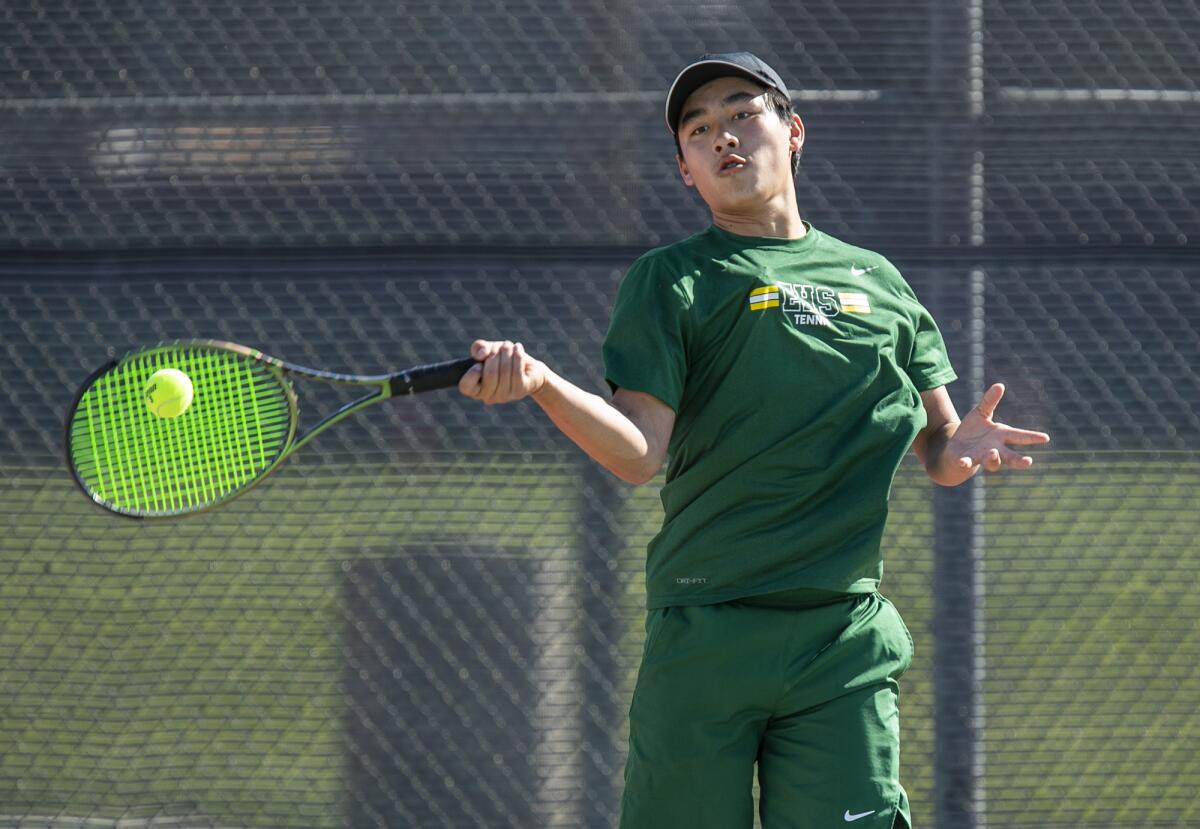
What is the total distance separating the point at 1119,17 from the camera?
3.29 metres

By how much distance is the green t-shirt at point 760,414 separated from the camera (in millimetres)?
1979

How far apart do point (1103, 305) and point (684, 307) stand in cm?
166

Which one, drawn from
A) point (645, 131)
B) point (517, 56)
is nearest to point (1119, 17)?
point (645, 131)

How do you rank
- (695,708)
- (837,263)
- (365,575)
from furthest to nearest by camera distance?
(365,575) < (837,263) < (695,708)

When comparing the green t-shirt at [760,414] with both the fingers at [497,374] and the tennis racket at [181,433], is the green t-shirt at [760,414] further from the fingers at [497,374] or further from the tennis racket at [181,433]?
the tennis racket at [181,433]

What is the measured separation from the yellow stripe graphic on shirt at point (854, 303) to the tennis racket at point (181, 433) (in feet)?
2.32

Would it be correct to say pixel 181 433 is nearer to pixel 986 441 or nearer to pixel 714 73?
pixel 714 73

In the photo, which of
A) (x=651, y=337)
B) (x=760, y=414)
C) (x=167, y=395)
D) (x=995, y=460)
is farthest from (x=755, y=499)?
(x=167, y=395)

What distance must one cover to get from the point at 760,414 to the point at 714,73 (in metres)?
0.51

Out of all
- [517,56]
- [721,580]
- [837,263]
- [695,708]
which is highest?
[517,56]

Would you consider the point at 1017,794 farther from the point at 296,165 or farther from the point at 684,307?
the point at 296,165

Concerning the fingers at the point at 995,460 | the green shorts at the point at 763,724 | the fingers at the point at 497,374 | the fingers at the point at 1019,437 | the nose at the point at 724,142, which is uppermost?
the nose at the point at 724,142

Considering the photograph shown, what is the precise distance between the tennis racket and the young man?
48 cm

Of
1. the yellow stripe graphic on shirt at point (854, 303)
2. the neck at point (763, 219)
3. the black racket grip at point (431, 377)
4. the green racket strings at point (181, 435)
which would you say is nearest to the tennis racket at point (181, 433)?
the green racket strings at point (181, 435)
